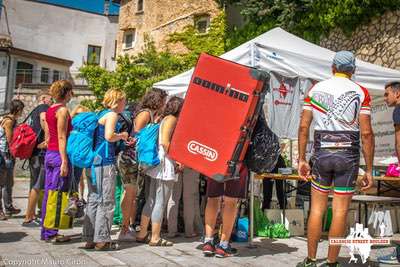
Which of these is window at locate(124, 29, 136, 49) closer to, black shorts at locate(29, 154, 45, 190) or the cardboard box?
black shorts at locate(29, 154, 45, 190)

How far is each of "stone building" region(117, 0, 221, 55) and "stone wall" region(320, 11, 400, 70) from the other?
1096 centimetres

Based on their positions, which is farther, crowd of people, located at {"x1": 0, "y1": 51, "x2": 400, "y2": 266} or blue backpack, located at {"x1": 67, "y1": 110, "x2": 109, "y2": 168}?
blue backpack, located at {"x1": 67, "y1": 110, "x2": 109, "y2": 168}

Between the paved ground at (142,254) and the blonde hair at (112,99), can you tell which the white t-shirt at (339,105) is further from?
the blonde hair at (112,99)

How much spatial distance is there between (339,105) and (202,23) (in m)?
23.3

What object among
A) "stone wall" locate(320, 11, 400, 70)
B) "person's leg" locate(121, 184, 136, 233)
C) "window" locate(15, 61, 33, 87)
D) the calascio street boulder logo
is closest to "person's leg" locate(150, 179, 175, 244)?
"person's leg" locate(121, 184, 136, 233)

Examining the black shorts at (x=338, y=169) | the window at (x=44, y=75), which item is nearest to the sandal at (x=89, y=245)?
the black shorts at (x=338, y=169)

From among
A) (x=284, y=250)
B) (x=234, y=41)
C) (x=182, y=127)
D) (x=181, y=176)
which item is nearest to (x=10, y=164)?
(x=181, y=176)

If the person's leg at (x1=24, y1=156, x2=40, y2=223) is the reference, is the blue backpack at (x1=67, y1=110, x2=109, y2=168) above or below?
above

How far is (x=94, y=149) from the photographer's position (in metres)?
5.02

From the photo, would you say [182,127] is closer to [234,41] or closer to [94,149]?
[94,149]

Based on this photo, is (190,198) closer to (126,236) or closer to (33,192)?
(126,236)

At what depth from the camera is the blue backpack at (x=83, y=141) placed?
4.96m

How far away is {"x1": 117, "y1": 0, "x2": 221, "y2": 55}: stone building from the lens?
26719 millimetres

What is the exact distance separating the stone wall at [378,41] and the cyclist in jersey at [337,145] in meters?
9.72
